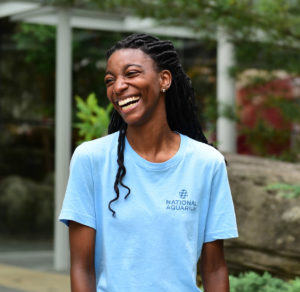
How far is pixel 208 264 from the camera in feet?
7.07

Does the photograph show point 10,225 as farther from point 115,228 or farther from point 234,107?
point 115,228

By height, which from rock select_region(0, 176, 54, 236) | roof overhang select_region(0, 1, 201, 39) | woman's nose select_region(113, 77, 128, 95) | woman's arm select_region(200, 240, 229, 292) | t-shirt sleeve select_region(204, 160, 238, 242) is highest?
roof overhang select_region(0, 1, 201, 39)

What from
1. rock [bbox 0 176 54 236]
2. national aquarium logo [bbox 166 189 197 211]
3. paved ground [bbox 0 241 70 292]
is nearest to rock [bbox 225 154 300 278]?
paved ground [bbox 0 241 70 292]

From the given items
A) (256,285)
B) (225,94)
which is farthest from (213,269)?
(225,94)

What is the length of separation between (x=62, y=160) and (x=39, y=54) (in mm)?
2108

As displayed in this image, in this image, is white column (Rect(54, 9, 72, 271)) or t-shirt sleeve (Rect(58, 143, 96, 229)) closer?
t-shirt sleeve (Rect(58, 143, 96, 229))

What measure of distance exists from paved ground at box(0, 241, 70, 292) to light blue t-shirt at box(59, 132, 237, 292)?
18.5 ft

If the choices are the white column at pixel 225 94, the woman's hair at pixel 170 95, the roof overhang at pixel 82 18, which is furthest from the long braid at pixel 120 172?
the white column at pixel 225 94

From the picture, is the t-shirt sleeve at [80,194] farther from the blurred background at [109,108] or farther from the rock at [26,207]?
the rock at [26,207]

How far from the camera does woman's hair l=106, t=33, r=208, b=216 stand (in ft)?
7.04

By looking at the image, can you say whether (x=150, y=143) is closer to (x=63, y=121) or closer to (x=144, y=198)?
(x=144, y=198)

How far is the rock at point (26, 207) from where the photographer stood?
1103 centimetres

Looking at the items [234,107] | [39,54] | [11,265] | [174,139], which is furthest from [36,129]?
[174,139]

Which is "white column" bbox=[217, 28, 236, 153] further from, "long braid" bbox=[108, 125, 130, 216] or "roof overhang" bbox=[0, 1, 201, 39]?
"long braid" bbox=[108, 125, 130, 216]
